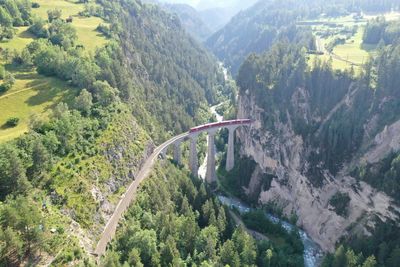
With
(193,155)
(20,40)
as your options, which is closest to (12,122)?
(20,40)

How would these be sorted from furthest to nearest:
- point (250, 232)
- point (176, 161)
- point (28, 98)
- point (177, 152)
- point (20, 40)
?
point (177, 152)
point (176, 161)
point (20, 40)
point (250, 232)
point (28, 98)

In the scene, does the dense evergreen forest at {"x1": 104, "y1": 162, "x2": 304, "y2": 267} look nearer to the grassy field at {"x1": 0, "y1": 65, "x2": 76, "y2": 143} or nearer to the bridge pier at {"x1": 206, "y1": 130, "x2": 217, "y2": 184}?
the bridge pier at {"x1": 206, "y1": 130, "x2": 217, "y2": 184}

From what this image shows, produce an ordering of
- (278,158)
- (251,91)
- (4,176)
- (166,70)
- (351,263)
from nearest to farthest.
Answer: (4,176) < (351,263) < (278,158) < (251,91) < (166,70)

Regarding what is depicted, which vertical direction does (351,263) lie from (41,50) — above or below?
below

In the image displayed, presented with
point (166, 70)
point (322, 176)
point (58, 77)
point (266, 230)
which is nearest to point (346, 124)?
point (322, 176)

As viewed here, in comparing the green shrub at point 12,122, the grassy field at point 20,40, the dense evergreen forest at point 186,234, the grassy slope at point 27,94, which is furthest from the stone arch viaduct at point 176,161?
the grassy field at point 20,40

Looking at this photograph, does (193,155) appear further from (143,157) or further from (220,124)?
(143,157)

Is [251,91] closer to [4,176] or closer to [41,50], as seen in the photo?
[41,50]
